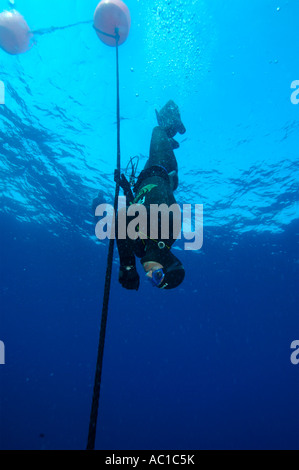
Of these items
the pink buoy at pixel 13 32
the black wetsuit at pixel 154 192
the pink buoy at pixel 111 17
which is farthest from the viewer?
the pink buoy at pixel 13 32

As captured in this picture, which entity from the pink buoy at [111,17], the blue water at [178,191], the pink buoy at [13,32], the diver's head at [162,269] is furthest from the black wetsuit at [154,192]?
the blue water at [178,191]

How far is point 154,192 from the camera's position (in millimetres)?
3447

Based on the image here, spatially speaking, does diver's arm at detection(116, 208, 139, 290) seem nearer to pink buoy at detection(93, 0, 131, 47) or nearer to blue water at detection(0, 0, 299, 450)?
pink buoy at detection(93, 0, 131, 47)

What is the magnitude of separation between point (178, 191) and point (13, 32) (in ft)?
38.0

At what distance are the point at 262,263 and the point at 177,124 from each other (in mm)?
21206

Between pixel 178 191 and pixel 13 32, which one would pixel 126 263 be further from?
pixel 178 191

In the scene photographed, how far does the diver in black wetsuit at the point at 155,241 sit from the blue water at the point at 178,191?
6944 millimetres

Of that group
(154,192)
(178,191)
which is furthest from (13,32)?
(178,191)

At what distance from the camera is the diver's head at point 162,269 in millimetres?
2881

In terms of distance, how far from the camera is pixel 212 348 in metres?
51.1

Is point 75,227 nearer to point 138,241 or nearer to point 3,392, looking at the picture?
point 138,241

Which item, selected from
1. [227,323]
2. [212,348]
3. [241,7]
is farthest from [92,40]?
[212,348]

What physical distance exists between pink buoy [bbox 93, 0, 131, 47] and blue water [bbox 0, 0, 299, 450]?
13.0 ft

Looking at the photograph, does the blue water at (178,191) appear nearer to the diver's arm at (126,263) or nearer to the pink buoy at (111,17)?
the pink buoy at (111,17)
